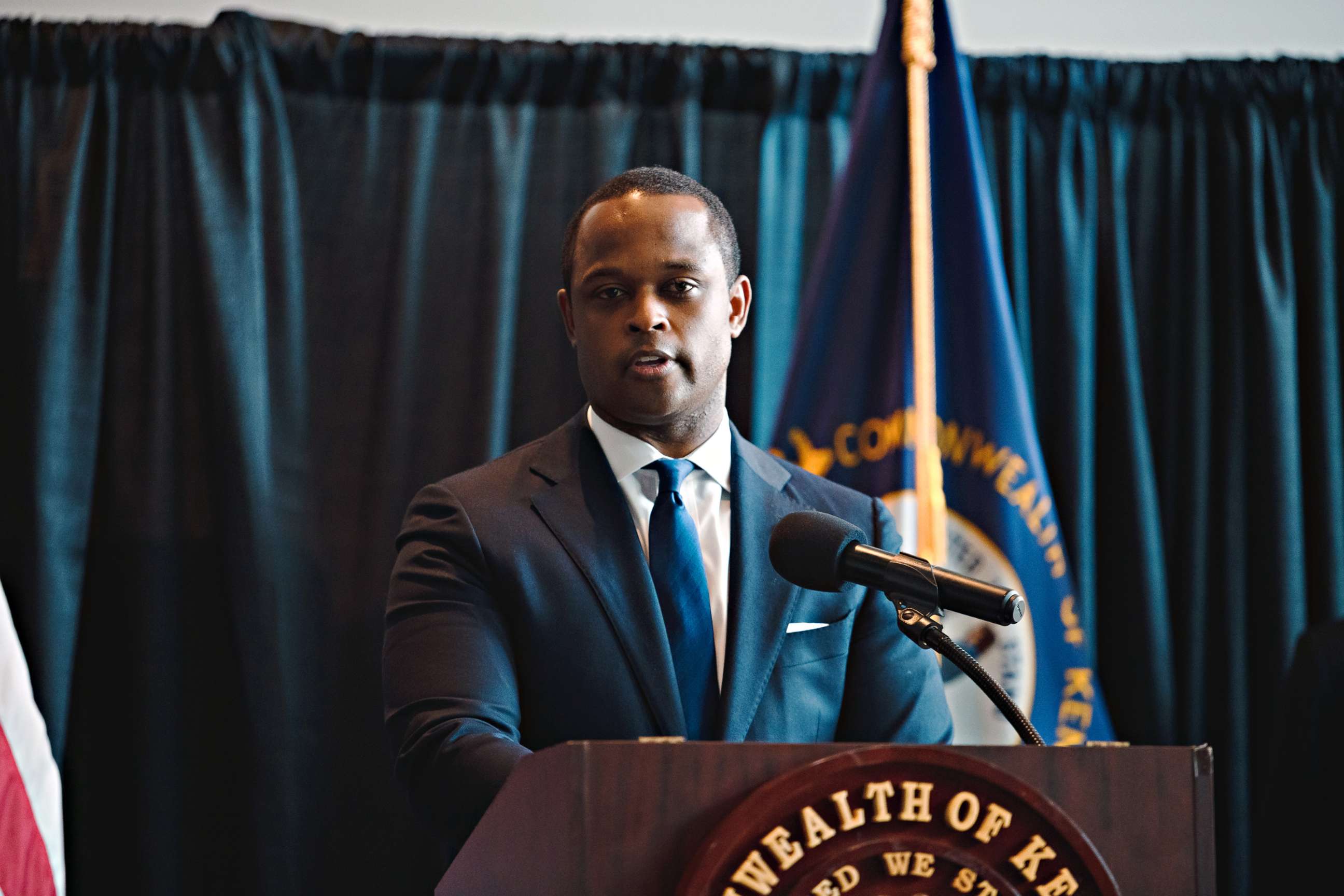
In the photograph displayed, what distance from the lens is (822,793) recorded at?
104 centimetres

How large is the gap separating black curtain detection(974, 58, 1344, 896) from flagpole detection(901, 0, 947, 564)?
389 millimetres

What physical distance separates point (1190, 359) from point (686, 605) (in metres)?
1.89

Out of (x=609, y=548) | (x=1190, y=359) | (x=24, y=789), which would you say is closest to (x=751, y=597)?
(x=609, y=548)

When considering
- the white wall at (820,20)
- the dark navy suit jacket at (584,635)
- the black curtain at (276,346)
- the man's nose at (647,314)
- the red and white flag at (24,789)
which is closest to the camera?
the dark navy suit jacket at (584,635)

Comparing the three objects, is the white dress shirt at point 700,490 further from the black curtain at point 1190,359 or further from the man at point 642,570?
the black curtain at point 1190,359

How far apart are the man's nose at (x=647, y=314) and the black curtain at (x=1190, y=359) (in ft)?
5.01

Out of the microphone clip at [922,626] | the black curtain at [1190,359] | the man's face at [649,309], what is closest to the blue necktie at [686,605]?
the man's face at [649,309]

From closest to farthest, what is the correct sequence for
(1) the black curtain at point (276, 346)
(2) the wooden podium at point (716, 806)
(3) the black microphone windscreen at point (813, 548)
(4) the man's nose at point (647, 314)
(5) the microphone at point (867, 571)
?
(2) the wooden podium at point (716, 806) < (5) the microphone at point (867, 571) < (3) the black microphone windscreen at point (813, 548) < (4) the man's nose at point (647, 314) < (1) the black curtain at point (276, 346)

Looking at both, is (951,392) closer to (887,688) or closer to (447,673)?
(887,688)

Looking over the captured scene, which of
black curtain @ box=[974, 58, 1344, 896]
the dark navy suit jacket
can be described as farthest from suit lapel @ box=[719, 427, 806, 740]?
black curtain @ box=[974, 58, 1344, 896]

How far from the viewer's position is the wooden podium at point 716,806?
3.40ft

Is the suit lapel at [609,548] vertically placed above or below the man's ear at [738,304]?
below

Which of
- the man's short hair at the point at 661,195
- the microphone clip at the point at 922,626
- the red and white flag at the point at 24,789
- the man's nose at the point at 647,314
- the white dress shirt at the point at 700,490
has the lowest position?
the red and white flag at the point at 24,789

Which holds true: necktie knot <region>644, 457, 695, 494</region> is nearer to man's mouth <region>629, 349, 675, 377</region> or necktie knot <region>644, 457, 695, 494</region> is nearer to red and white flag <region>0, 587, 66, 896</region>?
man's mouth <region>629, 349, 675, 377</region>
